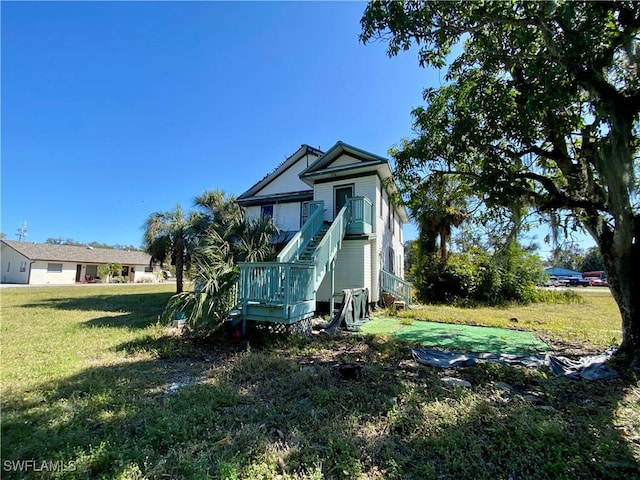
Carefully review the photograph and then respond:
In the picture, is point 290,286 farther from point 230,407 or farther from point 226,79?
point 226,79

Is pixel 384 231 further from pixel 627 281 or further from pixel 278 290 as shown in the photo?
pixel 627 281

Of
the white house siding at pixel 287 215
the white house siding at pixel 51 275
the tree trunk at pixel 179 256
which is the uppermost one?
the white house siding at pixel 287 215

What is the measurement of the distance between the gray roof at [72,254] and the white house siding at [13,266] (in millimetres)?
736

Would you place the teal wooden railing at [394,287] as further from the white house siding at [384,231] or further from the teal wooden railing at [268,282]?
the teal wooden railing at [268,282]

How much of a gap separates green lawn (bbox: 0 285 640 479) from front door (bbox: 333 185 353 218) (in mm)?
7488

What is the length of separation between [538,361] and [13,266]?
46228 mm

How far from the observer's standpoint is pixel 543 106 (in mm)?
4492

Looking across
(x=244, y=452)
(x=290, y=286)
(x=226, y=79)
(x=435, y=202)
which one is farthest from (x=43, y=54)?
(x=435, y=202)

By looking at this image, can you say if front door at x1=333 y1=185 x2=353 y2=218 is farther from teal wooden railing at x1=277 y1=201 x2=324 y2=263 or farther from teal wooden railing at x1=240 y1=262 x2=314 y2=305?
teal wooden railing at x1=240 y1=262 x2=314 y2=305

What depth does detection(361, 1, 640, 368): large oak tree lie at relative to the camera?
14.3ft

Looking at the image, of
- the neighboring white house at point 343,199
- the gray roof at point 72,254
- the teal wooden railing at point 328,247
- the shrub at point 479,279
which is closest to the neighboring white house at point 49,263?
the gray roof at point 72,254

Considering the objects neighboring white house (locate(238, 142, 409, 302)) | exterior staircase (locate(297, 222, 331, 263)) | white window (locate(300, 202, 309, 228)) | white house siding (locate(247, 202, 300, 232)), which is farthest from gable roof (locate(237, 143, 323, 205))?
exterior staircase (locate(297, 222, 331, 263))

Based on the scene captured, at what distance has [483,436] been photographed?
2922mm

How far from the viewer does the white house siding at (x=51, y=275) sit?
1184 inches
